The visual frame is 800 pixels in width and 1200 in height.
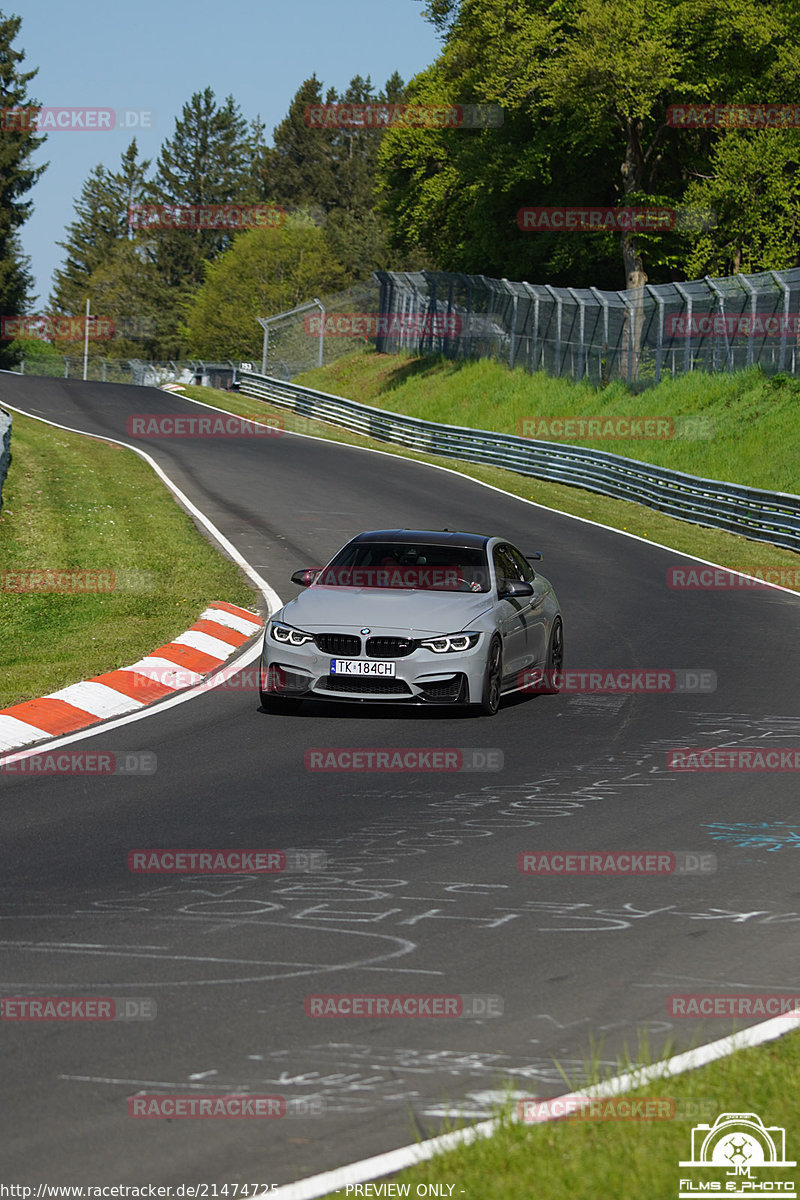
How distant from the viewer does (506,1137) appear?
14.1 feet

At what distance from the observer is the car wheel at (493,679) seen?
1269 centimetres

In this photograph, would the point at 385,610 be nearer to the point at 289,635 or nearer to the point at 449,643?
the point at 449,643

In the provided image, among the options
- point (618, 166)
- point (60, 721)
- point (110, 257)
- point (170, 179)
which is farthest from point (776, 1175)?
point (110, 257)

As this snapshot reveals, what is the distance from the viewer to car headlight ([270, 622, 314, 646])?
1257 cm

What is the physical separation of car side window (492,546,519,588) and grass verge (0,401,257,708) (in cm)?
356

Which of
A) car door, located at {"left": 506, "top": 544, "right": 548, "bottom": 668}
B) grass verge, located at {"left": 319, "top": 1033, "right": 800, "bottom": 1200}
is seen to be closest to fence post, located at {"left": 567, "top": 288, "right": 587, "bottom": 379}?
car door, located at {"left": 506, "top": 544, "right": 548, "bottom": 668}

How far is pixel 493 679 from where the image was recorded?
12.9 m

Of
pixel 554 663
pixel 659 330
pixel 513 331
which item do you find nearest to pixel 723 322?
pixel 659 330

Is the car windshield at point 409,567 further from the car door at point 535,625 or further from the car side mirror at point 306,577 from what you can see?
the car door at point 535,625

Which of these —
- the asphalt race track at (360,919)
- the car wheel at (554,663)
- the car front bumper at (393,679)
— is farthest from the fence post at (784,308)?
the car front bumper at (393,679)

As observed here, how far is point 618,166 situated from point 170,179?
Answer: 86.8 metres

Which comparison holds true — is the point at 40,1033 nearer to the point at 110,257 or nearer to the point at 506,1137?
the point at 506,1137

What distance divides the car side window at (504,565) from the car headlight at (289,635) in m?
2.21

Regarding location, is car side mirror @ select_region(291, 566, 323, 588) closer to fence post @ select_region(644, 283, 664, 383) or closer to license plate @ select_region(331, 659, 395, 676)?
license plate @ select_region(331, 659, 395, 676)
